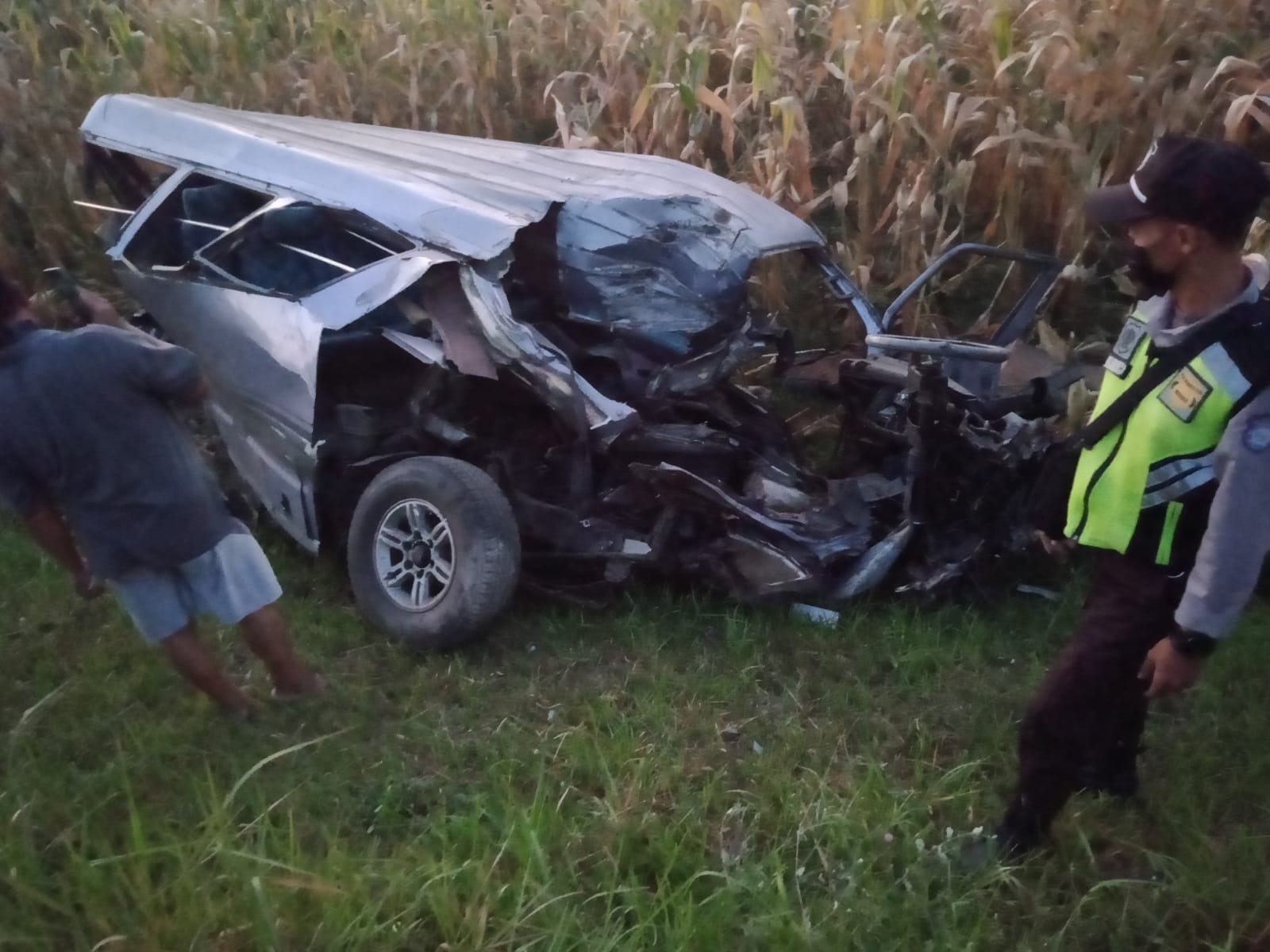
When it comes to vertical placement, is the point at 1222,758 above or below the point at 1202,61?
below

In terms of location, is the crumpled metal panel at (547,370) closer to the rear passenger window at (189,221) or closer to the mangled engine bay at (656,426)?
the mangled engine bay at (656,426)

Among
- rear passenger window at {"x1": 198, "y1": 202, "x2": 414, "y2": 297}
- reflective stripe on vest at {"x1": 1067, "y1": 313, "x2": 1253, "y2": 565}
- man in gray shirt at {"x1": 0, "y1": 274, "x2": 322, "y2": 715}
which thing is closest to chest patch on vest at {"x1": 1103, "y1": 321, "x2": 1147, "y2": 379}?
reflective stripe on vest at {"x1": 1067, "y1": 313, "x2": 1253, "y2": 565}

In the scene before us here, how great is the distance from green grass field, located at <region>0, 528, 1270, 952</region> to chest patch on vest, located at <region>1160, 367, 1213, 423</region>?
125cm

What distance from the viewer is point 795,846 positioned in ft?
9.72

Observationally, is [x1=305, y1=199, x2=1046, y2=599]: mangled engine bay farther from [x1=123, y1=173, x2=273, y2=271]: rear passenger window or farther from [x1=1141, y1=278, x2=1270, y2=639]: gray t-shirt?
Result: [x1=1141, y1=278, x2=1270, y2=639]: gray t-shirt

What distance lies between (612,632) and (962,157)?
136 inches

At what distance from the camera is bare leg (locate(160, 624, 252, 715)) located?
3352 millimetres

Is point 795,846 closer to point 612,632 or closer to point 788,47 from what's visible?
point 612,632

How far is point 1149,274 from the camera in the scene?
2330 millimetres

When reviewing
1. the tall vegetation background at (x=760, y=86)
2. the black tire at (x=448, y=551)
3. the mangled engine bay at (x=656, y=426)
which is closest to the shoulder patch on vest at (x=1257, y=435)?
the mangled engine bay at (x=656, y=426)

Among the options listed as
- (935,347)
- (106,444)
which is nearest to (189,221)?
(106,444)

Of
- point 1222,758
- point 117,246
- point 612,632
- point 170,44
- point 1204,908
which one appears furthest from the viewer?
point 170,44

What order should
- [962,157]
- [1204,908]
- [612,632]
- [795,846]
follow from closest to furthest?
[1204,908]
[795,846]
[612,632]
[962,157]

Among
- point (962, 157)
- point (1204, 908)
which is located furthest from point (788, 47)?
point (1204, 908)
